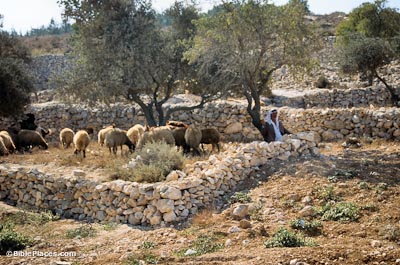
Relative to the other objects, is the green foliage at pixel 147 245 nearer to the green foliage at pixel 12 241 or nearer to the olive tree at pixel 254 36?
the green foliage at pixel 12 241

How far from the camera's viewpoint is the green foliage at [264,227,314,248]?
5602mm

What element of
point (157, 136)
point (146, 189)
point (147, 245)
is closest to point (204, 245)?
point (147, 245)

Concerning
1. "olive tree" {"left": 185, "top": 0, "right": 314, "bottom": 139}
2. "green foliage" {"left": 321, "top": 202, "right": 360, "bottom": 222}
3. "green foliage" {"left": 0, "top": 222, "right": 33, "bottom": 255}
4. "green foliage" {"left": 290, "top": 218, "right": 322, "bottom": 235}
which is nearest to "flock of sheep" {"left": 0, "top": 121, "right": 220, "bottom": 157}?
"olive tree" {"left": 185, "top": 0, "right": 314, "bottom": 139}

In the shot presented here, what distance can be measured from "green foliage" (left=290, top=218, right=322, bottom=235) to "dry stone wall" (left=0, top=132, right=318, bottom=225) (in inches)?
84.1

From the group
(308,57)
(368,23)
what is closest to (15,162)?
(308,57)

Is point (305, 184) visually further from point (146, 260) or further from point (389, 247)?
point (146, 260)

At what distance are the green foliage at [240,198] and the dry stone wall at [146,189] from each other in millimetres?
380

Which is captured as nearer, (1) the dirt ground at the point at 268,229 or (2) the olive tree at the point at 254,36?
(1) the dirt ground at the point at 268,229

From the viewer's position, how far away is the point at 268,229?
21.3 feet

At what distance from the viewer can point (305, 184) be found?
8.21 metres

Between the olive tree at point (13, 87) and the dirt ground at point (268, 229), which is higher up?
the olive tree at point (13, 87)

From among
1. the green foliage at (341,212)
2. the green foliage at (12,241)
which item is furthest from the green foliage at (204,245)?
the green foliage at (12,241)

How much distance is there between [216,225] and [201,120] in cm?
1129

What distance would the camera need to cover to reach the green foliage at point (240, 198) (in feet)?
26.0
